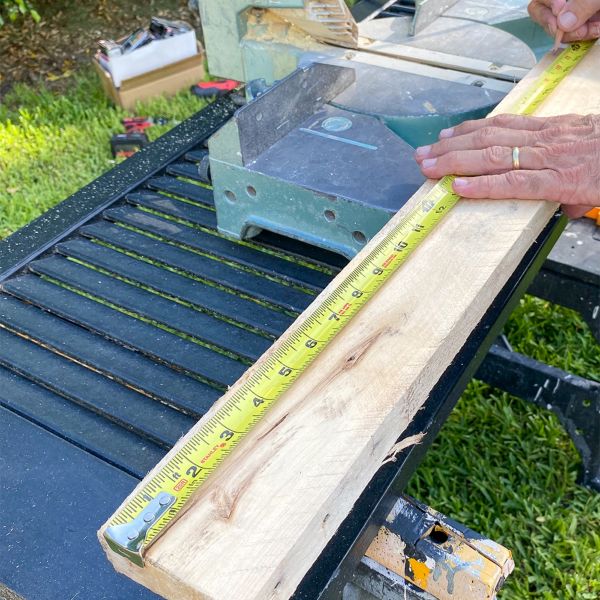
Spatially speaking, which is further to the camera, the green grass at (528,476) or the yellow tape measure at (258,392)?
the green grass at (528,476)

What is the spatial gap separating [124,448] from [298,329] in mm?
547

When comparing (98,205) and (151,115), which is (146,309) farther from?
(151,115)

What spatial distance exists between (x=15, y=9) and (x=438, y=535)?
15.2 ft

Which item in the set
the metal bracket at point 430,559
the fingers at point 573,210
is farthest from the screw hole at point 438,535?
the fingers at point 573,210

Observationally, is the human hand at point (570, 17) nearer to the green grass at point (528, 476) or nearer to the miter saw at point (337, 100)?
the miter saw at point (337, 100)

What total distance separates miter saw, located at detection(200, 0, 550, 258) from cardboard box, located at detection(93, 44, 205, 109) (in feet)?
8.02

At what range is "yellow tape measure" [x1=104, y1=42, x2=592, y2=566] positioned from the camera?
0.95 meters

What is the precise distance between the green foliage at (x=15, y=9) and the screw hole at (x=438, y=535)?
4.20 m

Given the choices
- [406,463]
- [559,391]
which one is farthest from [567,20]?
[406,463]

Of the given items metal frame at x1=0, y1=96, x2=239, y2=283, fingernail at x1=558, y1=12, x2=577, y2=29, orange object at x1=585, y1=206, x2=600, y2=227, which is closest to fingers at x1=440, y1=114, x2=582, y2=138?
fingernail at x1=558, y1=12, x2=577, y2=29

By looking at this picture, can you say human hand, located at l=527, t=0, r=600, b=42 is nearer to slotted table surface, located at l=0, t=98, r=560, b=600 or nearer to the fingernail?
the fingernail

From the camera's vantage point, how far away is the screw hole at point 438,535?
53.6 inches

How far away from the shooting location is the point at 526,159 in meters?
1.48

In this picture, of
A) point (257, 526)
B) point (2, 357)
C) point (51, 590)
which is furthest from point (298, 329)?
point (2, 357)
